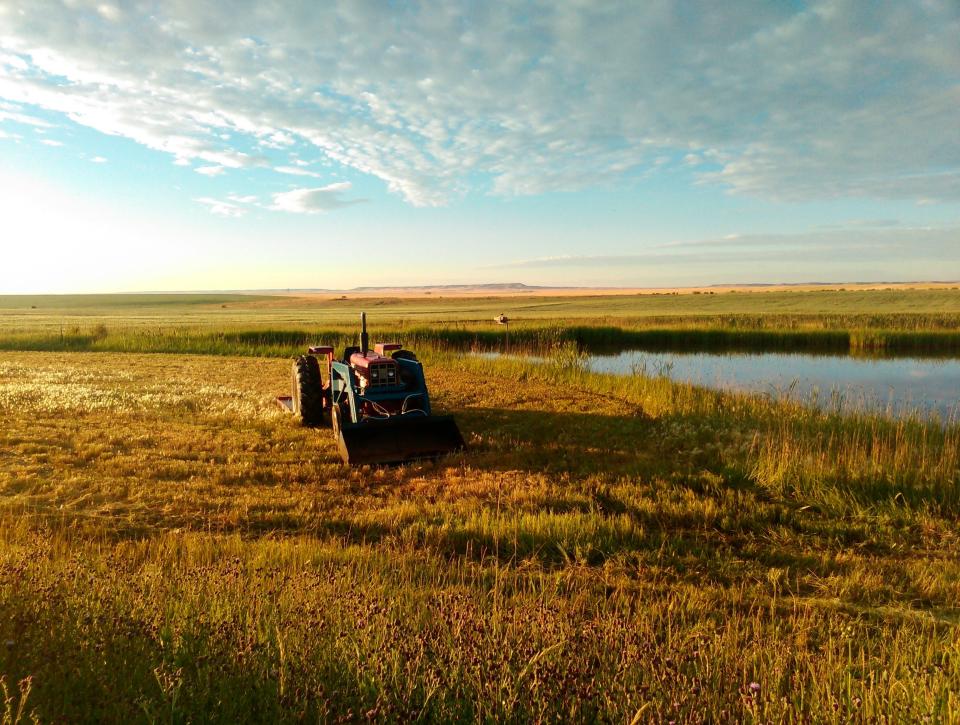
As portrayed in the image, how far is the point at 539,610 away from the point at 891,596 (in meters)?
2.60

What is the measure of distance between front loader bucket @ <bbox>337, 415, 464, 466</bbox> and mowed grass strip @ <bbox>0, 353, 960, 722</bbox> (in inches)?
11.6

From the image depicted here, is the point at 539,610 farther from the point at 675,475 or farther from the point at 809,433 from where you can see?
the point at 809,433

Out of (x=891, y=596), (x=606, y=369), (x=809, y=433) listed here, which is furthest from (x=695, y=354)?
(x=891, y=596)

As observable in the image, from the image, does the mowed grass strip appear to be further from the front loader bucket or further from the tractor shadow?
the front loader bucket

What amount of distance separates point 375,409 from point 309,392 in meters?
1.47

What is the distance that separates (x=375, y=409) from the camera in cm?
801

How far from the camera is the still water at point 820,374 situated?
40.6ft

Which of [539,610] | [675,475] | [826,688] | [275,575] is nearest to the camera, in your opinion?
[826,688]

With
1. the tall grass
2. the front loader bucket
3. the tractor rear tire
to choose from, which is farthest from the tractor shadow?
the tall grass

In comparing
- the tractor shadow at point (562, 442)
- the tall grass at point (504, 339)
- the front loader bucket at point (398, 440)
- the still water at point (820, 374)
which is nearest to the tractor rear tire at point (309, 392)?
the front loader bucket at point (398, 440)

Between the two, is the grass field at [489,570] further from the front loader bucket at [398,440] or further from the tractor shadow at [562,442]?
the front loader bucket at [398,440]

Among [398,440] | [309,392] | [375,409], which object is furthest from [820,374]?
[309,392]

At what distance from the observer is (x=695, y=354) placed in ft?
75.3

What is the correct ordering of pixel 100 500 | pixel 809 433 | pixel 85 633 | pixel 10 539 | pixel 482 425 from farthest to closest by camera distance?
pixel 482 425
pixel 809 433
pixel 100 500
pixel 10 539
pixel 85 633
